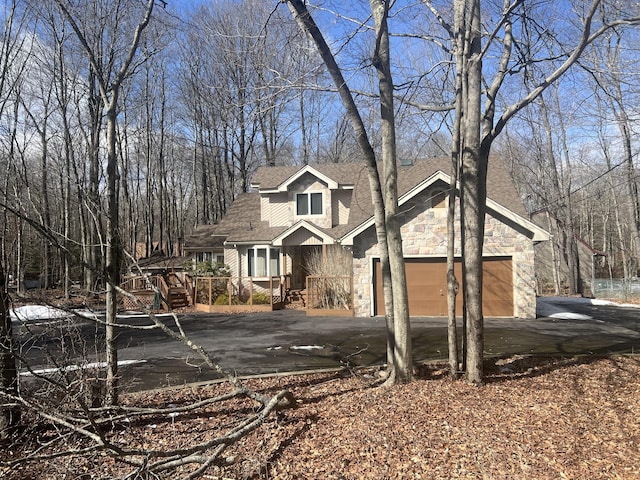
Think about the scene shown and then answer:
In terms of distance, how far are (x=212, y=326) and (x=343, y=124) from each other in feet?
66.8

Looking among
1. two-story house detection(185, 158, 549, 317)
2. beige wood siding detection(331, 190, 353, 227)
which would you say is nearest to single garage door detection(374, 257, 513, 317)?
two-story house detection(185, 158, 549, 317)

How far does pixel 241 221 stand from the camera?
A: 76.8 feet

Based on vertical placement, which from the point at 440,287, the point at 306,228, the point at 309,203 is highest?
the point at 309,203

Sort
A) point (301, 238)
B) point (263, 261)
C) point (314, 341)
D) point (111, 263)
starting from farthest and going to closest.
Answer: point (263, 261)
point (301, 238)
point (314, 341)
point (111, 263)

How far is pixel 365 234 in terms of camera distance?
15.8 meters

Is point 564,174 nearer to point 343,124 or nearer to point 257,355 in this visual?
point 343,124

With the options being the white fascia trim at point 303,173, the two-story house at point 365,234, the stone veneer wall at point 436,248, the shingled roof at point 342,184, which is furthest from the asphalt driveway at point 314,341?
the white fascia trim at point 303,173

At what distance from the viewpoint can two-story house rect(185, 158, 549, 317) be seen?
14.7m

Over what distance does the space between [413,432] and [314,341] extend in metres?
6.22

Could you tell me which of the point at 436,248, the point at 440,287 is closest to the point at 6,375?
the point at 436,248

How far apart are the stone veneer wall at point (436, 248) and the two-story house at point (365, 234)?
32 mm

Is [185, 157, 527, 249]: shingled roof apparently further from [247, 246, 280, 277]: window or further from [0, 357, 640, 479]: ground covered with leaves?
[0, 357, 640, 479]: ground covered with leaves

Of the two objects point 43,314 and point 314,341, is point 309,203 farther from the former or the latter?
point 43,314

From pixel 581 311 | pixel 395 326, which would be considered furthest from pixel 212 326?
pixel 581 311
